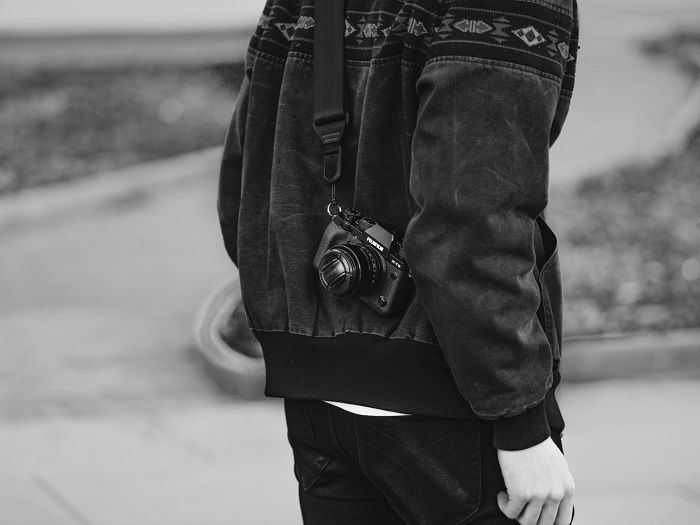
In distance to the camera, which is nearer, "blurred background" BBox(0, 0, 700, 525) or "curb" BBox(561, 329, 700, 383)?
"blurred background" BBox(0, 0, 700, 525)

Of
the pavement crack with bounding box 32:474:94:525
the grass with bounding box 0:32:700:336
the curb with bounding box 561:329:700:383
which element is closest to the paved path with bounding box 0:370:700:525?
the pavement crack with bounding box 32:474:94:525

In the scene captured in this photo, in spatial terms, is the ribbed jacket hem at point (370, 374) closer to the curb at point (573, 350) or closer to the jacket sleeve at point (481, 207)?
the jacket sleeve at point (481, 207)

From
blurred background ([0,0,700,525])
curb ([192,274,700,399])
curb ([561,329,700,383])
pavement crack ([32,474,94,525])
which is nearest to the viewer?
pavement crack ([32,474,94,525])

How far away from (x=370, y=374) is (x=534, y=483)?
0.89ft

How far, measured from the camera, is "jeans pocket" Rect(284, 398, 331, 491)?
1.41 meters

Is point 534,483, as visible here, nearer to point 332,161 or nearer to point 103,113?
point 332,161

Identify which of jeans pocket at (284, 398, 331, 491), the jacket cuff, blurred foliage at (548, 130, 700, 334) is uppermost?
the jacket cuff

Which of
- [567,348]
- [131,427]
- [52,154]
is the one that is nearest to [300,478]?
[131,427]

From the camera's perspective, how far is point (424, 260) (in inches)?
45.4

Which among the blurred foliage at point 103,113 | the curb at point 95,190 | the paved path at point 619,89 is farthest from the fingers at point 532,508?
the paved path at point 619,89

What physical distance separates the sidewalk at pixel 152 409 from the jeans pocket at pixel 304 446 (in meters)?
2.09

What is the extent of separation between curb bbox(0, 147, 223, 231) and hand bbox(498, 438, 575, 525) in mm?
4903

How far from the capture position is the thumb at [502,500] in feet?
3.89

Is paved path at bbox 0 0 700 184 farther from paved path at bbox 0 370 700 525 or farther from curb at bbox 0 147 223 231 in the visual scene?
curb at bbox 0 147 223 231
